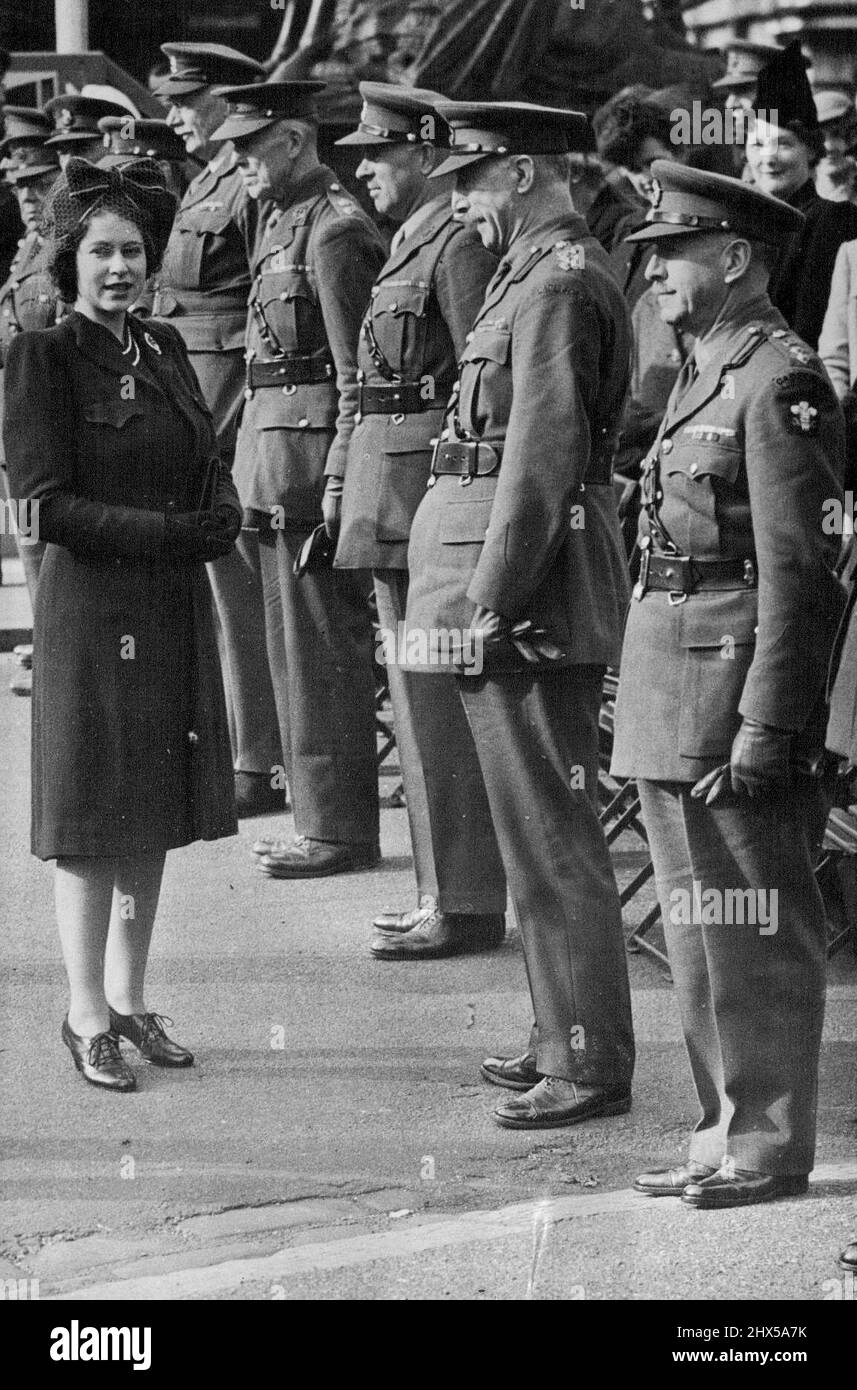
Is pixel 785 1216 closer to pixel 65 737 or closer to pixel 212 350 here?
pixel 65 737

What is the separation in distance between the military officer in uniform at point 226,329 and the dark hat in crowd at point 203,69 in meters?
0.01

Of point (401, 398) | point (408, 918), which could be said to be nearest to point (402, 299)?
point (401, 398)

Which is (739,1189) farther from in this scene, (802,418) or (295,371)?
(295,371)

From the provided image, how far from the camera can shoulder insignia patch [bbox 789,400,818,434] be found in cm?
443

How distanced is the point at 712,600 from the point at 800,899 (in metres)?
0.60

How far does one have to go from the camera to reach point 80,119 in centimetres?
842

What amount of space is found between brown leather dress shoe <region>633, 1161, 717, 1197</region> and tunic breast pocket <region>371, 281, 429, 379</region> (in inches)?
101

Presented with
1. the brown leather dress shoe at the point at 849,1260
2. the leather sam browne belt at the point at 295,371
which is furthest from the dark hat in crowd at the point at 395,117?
the brown leather dress shoe at the point at 849,1260

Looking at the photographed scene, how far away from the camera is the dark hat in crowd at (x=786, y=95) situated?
7199 mm

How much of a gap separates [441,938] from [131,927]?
121 centimetres

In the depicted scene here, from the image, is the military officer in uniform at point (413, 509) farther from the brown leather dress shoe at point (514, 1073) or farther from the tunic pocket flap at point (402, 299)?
the brown leather dress shoe at point (514, 1073)
